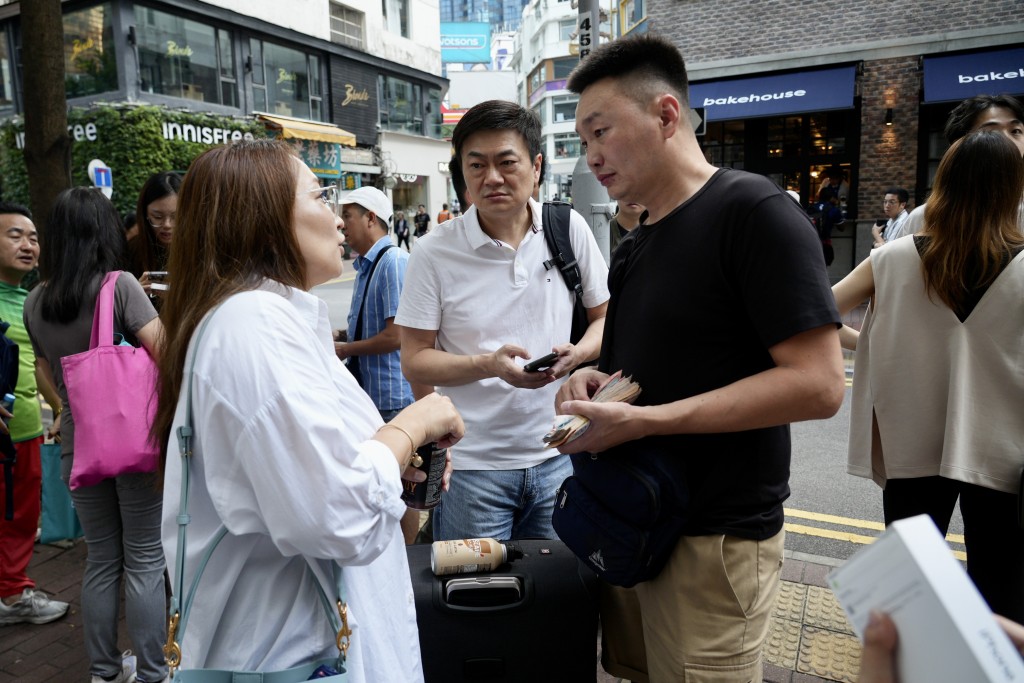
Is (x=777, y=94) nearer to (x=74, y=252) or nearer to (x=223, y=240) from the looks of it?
(x=74, y=252)

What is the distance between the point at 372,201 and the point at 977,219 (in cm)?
308

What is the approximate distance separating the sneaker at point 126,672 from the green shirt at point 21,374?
1325mm

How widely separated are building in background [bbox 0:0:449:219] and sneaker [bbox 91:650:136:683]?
17.0 meters

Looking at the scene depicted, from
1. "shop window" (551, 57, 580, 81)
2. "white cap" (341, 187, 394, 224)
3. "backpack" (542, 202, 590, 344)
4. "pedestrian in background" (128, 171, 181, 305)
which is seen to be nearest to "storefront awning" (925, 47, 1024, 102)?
"white cap" (341, 187, 394, 224)

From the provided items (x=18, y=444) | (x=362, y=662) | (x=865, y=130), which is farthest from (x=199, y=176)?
(x=865, y=130)

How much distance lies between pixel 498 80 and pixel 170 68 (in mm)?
45403

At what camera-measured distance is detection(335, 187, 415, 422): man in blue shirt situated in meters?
3.74

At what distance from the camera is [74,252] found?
2.82 m

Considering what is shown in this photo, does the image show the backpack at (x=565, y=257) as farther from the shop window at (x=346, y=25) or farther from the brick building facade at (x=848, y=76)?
the shop window at (x=346, y=25)

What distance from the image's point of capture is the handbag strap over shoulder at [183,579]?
4.17ft

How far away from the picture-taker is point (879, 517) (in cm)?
435

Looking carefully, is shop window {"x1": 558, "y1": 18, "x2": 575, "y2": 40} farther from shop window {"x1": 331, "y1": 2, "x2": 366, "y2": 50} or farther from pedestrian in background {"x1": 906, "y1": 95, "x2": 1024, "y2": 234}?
pedestrian in background {"x1": 906, "y1": 95, "x2": 1024, "y2": 234}

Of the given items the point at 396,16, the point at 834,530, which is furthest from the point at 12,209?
the point at 396,16

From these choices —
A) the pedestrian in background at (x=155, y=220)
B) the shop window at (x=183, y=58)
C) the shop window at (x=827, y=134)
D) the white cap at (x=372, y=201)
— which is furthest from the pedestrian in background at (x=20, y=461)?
the shop window at (x=183, y=58)
